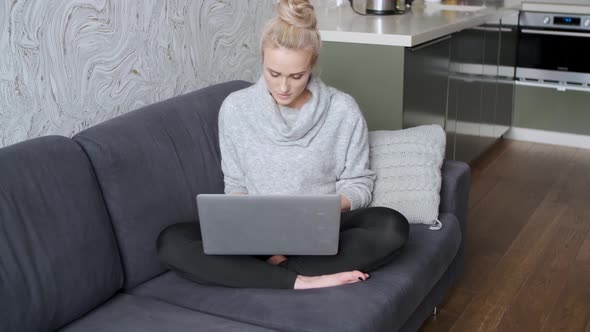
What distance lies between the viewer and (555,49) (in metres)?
4.68

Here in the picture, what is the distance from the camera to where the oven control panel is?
179 inches

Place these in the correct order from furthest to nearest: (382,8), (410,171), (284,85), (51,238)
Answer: (382,8) < (410,171) < (284,85) < (51,238)

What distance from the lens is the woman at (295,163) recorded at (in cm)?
209

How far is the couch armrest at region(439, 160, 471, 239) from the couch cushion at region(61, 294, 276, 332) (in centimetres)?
103

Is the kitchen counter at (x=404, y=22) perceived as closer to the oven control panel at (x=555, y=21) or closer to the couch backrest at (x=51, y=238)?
the oven control panel at (x=555, y=21)

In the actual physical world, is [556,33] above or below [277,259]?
above

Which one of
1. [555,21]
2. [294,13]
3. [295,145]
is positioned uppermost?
[294,13]

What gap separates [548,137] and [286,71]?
3.27m

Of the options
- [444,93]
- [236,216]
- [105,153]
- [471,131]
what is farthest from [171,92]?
[471,131]

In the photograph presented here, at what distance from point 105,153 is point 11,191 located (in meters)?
0.34

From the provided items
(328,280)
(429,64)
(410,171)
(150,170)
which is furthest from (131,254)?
(429,64)

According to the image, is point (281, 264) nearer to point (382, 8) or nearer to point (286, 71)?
point (286, 71)

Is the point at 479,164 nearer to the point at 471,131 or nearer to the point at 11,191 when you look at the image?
the point at 471,131

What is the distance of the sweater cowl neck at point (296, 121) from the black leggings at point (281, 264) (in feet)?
1.13
